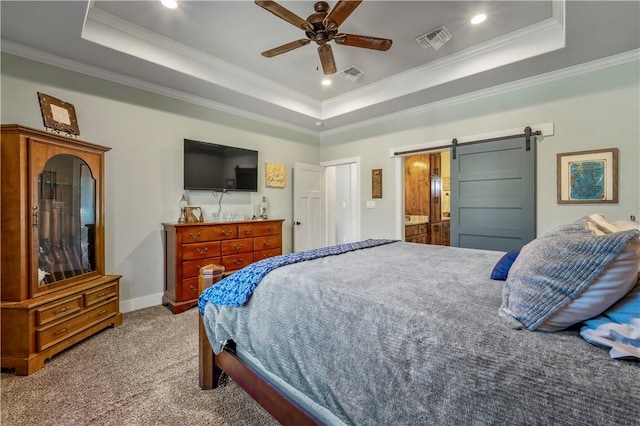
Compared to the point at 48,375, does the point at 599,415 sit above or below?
above

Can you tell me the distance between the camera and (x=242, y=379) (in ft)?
4.89

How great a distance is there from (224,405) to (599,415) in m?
1.70

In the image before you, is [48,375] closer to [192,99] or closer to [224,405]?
[224,405]

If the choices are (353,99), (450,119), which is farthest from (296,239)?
(450,119)

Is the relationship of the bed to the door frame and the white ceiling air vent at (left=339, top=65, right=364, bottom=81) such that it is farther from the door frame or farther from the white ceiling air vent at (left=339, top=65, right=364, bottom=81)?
the white ceiling air vent at (left=339, top=65, right=364, bottom=81)

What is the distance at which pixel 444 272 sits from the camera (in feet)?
5.07

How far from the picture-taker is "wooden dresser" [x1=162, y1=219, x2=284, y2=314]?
3.10 metres

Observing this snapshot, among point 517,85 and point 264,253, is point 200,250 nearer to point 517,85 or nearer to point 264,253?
point 264,253

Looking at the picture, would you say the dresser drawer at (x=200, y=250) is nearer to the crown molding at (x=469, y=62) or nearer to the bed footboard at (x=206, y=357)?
the bed footboard at (x=206, y=357)

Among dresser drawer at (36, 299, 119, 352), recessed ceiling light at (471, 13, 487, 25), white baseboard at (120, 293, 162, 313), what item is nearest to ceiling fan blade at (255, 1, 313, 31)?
recessed ceiling light at (471, 13, 487, 25)

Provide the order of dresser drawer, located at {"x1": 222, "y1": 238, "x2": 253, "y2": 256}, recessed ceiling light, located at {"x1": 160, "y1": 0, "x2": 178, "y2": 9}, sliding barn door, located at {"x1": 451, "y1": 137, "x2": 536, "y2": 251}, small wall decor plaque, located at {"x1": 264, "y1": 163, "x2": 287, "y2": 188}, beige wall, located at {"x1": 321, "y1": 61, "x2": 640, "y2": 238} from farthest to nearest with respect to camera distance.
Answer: small wall decor plaque, located at {"x1": 264, "y1": 163, "x2": 287, "y2": 188} → dresser drawer, located at {"x1": 222, "y1": 238, "x2": 253, "y2": 256} → sliding barn door, located at {"x1": 451, "y1": 137, "x2": 536, "y2": 251} → beige wall, located at {"x1": 321, "y1": 61, "x2": 640, "y2": 238} → recessed ceiling light, located at {"x1": 160, "y1": 0, "x2": 178, "y2": 9}

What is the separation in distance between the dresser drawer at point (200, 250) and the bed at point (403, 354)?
1626 millimetres

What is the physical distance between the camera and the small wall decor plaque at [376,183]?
4578 mm

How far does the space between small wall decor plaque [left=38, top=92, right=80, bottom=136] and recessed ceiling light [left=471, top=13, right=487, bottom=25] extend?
3.85 metres
